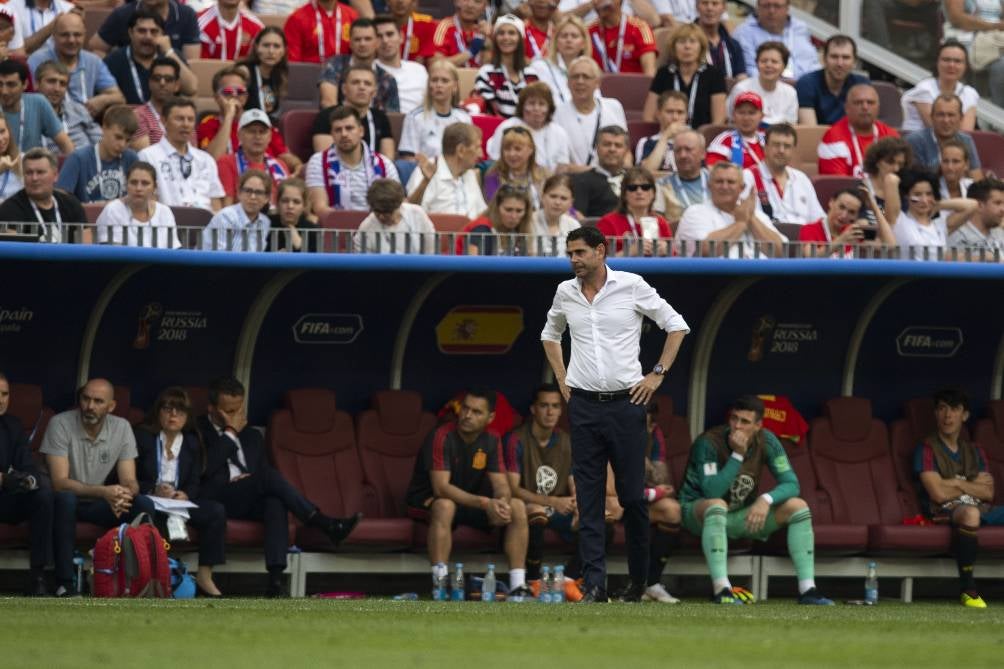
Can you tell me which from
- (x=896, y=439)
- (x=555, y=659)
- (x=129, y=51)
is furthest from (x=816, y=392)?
(x=555, y=659)

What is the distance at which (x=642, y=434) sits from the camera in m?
9.75

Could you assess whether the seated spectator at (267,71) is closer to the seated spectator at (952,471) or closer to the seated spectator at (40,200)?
the seated spectator at (40,200)

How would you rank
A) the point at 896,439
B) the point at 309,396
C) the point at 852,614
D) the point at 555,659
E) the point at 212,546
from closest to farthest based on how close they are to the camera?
the point at 555,659 < the point at 852,614 < the point at 212,546 < the point at 309,396 < the point at 896,439

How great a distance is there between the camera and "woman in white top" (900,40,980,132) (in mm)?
15289

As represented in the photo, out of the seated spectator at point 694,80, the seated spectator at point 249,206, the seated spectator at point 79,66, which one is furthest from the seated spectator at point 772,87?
the seated spectator at point 79,66

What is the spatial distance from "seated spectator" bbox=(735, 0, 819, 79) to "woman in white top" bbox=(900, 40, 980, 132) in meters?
0.97

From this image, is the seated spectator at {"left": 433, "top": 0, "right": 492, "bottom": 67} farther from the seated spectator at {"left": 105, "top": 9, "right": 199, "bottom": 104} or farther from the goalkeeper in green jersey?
the goalkeeper in green jersey

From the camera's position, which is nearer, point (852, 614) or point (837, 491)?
→ point (852, 614)

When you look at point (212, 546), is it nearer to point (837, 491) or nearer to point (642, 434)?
point (642, 434)

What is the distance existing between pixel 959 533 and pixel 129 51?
249 inches

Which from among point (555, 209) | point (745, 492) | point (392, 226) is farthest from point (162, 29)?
point (745, 492)

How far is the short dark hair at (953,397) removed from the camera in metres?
12.4

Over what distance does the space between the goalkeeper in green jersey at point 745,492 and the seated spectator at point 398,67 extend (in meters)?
3.79

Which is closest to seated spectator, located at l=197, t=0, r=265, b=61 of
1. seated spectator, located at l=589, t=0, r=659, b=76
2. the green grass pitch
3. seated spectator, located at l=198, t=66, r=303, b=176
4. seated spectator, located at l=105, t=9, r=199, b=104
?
seated spectator, located at l=105, t=9, r=199, b=104
